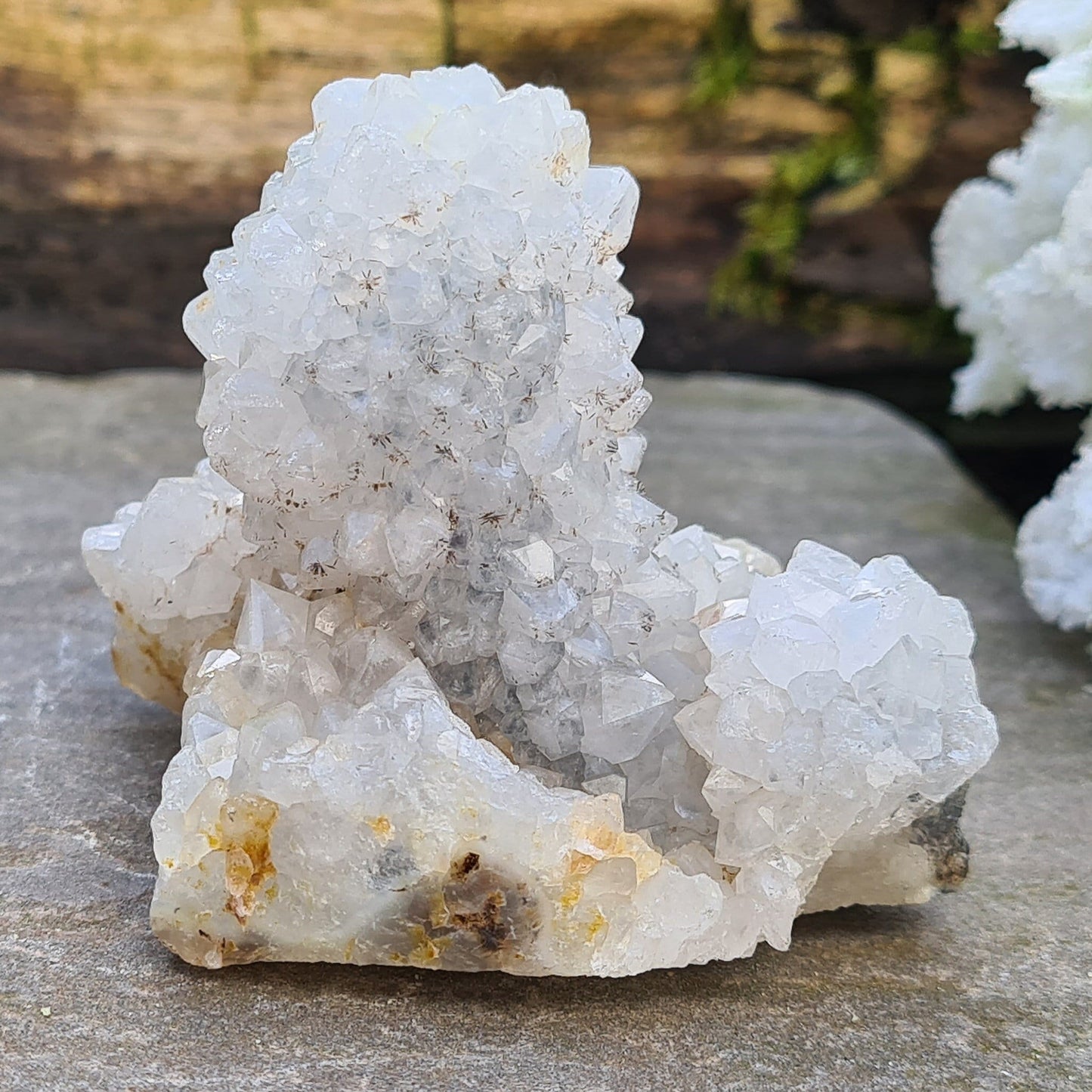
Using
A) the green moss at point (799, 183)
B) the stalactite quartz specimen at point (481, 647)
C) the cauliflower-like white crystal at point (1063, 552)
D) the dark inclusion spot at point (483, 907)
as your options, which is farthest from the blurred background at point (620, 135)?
the dark inclusion spot at point (483, 907)

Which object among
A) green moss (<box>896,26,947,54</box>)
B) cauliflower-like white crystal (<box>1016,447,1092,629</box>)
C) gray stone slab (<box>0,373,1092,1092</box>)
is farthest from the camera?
green moss (<box>896,26,947,54</box>)

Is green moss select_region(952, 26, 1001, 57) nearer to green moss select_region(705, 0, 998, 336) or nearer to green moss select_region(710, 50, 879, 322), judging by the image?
green moss select_region(705, 0, 998, 336)

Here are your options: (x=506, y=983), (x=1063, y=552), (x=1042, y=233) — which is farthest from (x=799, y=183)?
(x=506, y=983)

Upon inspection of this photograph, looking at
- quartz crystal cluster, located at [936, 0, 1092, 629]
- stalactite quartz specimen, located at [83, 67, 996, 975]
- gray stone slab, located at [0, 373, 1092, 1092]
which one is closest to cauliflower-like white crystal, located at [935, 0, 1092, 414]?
quartz crystal cluster, located at [936, 0, 1092, 629]

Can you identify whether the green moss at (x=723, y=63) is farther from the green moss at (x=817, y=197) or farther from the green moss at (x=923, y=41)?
the green moss at (x=923, y=41)

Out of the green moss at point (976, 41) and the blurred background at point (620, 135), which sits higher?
the green moss at point (976, 41)

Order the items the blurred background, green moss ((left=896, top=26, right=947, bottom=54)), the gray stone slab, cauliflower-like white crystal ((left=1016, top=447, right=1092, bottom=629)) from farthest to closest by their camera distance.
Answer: green moss ((left=896, top=26, right=947, bottom=54))
the blurred background
cauliflower-like white crystal ((left=1016, top=447, right=1092, bottom=629))
the gray stone slab
